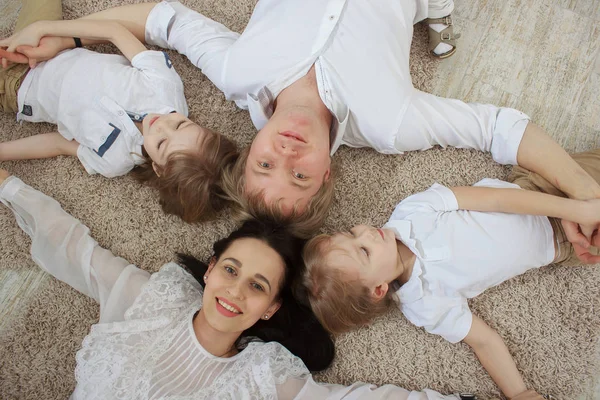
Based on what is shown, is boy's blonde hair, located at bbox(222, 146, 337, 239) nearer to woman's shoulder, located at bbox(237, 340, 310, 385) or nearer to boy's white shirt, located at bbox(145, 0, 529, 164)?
boy's white shirt, located at bbox(145, 0, 529, 164)

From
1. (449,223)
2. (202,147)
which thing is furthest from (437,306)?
(202,147)

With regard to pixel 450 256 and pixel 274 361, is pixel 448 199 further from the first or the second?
pixel 274 361

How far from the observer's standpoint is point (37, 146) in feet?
4.43

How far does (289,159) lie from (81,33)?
78 cm

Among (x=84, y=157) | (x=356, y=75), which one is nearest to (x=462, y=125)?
(x=356, y=75)

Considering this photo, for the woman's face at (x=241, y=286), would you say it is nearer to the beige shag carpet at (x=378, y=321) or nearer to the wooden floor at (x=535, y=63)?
the beige shag carpet at (x=378, y=321)

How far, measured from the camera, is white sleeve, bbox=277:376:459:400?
113 cm

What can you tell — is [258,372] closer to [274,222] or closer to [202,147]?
[274,222]

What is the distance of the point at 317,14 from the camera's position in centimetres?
119

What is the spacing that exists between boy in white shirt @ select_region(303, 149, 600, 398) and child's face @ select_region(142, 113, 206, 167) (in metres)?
0.42

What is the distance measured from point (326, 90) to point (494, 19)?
0.69 metres

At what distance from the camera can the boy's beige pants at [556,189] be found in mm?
1226

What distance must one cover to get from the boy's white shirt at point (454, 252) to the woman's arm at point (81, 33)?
915 mm

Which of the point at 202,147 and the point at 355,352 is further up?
the point at 202,147
